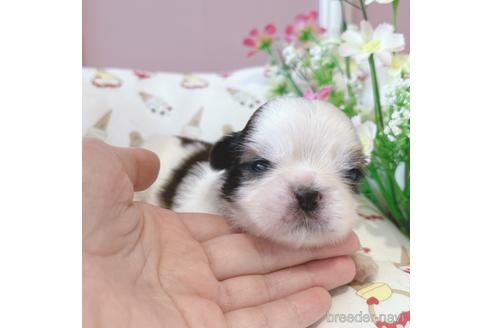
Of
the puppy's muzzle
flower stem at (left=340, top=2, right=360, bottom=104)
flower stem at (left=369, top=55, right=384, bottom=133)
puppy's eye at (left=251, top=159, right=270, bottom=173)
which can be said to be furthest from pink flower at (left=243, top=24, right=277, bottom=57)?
the puppy's muzzle

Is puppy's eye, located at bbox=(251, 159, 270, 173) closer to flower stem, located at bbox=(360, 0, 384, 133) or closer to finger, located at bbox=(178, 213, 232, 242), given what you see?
finger, located at bbox=(178, 213, 232, 242)

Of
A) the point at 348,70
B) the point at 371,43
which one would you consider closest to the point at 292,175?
the point at 371,43

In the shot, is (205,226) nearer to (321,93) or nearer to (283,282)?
(283,282)

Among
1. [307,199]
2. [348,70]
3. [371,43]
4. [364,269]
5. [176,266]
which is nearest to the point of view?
[307,199]

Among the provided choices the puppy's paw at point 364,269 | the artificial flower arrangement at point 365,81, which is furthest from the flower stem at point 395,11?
the puppy's paw at point 364,269

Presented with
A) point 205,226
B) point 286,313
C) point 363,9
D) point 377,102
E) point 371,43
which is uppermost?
point 363,9
